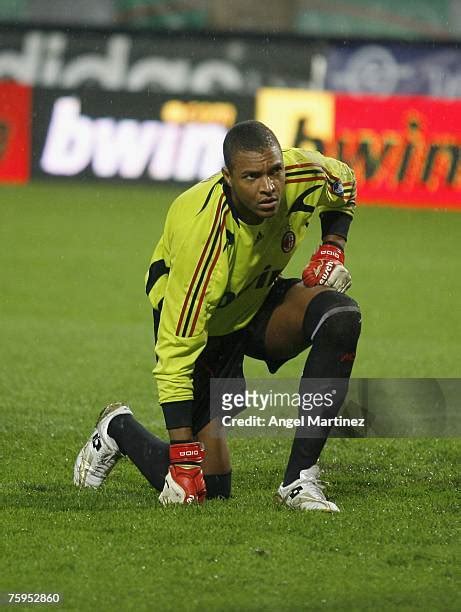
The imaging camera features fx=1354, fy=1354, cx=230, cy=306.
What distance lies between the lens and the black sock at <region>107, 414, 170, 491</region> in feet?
17.8

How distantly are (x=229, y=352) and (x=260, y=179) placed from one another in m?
0.91

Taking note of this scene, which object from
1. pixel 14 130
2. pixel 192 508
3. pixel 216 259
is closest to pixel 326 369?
pixel 216 259

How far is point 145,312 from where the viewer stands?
11023mm

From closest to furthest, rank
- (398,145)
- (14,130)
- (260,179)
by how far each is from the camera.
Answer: (260,179), (398,145), (14,130)

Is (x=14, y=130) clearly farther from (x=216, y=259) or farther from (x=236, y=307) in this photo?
(x=216, y=259)

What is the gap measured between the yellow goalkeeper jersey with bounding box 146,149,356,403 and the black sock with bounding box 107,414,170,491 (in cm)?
50

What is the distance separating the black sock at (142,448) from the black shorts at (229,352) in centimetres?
19

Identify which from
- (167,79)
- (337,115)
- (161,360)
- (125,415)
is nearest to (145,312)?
(125,415)

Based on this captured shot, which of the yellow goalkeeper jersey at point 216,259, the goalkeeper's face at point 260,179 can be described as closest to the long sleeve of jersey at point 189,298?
the yellow goalkeeper jersey at point 216,259

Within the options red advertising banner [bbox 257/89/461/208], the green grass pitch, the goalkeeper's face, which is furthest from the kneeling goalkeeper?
red advertising banner [bbox 257/89/461/208]

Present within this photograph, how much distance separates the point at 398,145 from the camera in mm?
18062

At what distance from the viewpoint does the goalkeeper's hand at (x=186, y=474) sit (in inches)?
199

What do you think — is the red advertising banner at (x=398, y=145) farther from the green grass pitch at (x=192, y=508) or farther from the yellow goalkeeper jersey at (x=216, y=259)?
the yellow goalkeeper jersey at (x=216, y=259)

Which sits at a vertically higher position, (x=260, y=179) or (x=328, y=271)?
(x=260, y=179)
